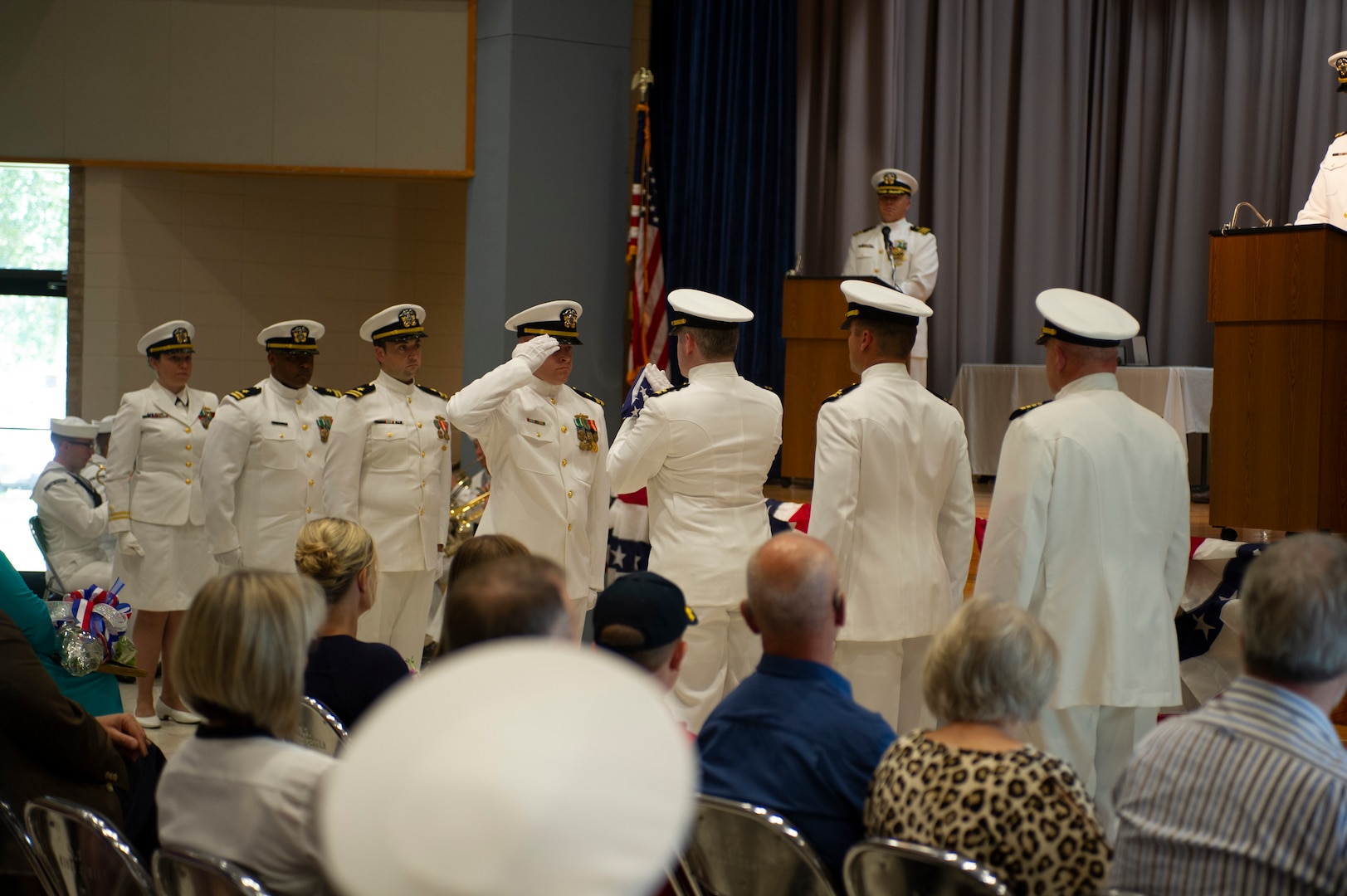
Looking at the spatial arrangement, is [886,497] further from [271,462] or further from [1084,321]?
[271,462]

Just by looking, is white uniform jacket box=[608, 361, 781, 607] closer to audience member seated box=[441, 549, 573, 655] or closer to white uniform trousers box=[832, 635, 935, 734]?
white uniform trousers box=[832, 635, 935, 734]

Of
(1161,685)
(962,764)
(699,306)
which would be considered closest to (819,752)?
(962,764)

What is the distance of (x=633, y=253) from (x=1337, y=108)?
14.7 ft

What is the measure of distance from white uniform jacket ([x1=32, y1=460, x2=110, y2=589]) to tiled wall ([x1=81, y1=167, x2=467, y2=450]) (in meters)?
2.18

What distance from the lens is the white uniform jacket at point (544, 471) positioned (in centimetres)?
423

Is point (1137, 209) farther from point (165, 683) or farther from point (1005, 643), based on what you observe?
point (1005, 643)

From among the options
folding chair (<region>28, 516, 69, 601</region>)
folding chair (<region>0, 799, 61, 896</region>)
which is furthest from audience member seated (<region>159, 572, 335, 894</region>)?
folding chair (<region>28, 516, 69, 601</region>)

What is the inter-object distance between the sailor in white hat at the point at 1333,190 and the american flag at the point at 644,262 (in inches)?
136

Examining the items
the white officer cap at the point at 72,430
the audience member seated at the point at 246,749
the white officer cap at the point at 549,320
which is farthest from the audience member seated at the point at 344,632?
the white officer cap at the point at 72,430

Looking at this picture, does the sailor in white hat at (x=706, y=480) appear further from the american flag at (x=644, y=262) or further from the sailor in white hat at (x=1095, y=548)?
the american flag at (x=644, y=262)

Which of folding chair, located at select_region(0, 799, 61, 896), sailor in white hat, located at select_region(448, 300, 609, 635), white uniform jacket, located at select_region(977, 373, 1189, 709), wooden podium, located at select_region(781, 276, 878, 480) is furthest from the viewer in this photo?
wooden podium, located at select_region(781, 276, 878, 480)

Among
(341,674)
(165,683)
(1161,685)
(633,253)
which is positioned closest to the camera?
(341,674)

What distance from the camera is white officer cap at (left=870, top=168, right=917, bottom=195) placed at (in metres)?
7.70

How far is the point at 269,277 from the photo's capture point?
866 centimetres
